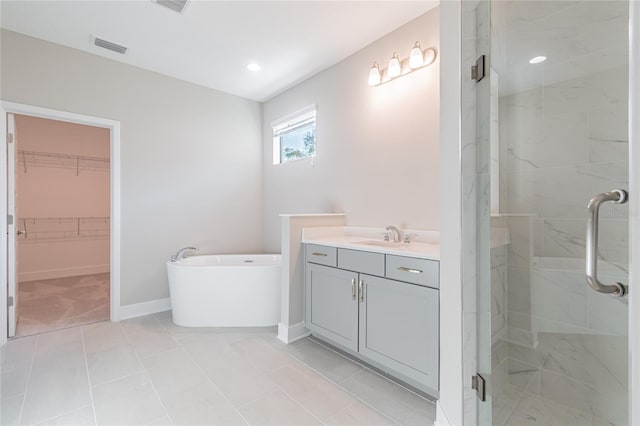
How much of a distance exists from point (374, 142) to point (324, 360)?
190 centimetres

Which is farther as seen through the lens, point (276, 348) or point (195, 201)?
point (195, 201)

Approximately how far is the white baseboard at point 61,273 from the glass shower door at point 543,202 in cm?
587

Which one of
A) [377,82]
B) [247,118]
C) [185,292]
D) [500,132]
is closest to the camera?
[500,132]

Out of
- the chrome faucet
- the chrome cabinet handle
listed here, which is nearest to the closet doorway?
the chrome faucet

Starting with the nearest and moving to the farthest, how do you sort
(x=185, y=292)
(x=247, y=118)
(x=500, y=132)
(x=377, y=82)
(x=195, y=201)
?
(x=500, y=132) → (x=377, y=82) → (x=185, y=292) → (x=195, y=201) → (x=247, y=118)

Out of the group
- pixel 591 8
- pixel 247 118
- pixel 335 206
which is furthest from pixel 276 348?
pixel 247 118

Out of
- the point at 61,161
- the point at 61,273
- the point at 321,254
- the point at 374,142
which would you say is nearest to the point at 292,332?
the point at 321,254

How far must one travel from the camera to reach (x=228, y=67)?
3.10 metres

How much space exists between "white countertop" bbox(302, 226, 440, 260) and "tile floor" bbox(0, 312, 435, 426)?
0.88 metres

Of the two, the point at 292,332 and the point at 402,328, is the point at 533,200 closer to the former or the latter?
the point at 402,328

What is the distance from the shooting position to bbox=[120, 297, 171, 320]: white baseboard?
301cm

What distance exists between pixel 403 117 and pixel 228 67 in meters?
1.99

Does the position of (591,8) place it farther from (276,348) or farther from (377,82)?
(276,348)

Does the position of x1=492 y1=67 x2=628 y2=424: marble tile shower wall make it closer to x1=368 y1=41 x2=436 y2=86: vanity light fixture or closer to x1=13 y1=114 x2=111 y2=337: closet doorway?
x1=368 y1=41 x2=436 y2=86: vanity light fixture
